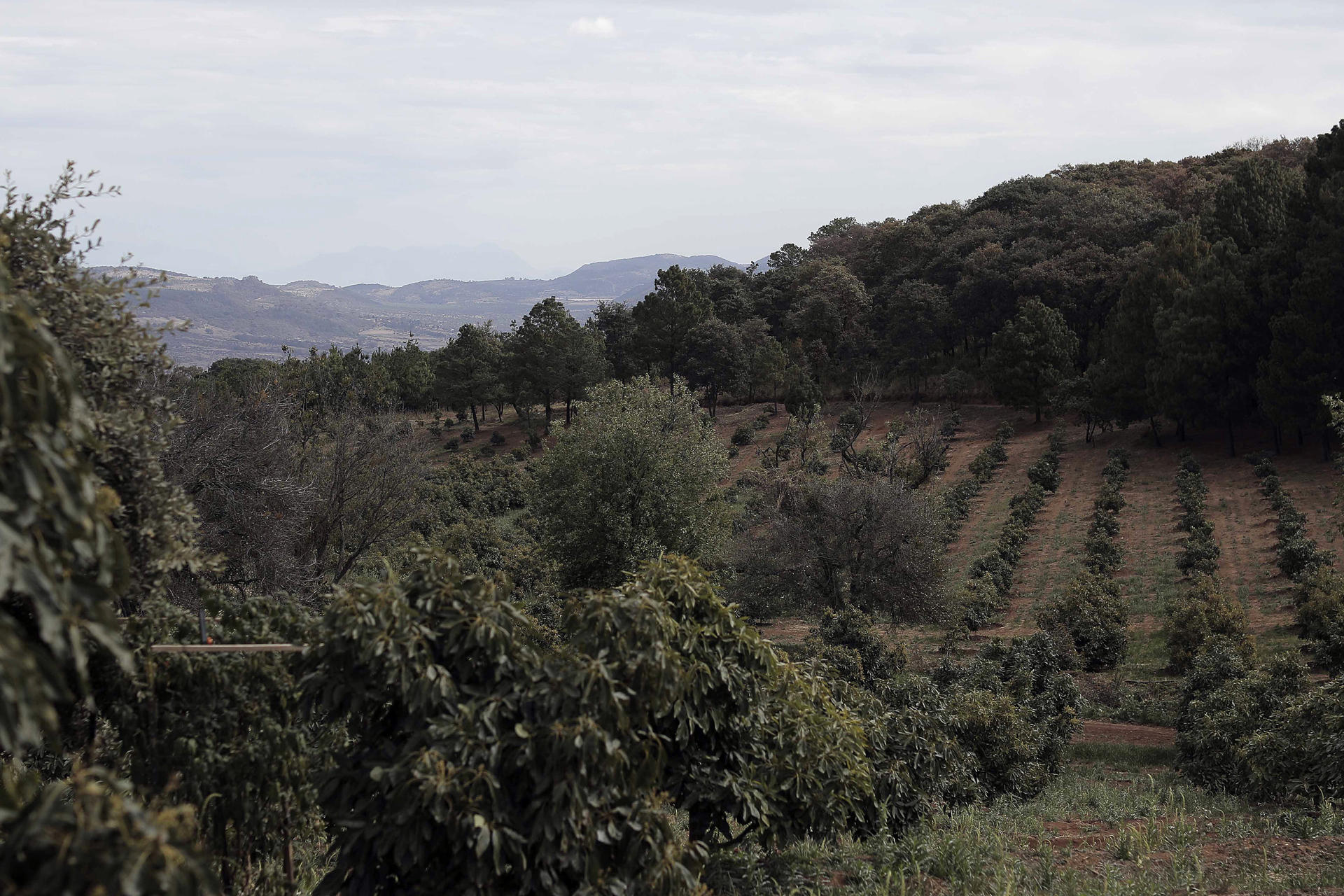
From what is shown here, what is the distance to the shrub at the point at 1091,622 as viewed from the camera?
2111 cm

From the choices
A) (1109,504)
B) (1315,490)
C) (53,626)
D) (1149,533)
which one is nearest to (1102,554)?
(1149,533)

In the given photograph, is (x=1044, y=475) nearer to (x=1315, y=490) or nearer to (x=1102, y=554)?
(x=1315, y=490)

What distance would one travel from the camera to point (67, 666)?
5168 millimetres

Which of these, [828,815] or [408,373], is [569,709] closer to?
[828,815]

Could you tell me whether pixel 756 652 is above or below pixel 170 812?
below

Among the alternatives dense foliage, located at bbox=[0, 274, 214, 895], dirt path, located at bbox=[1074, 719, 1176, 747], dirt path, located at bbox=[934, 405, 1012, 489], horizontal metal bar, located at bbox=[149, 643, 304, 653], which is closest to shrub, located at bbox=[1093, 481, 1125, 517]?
dirt path, located at bbox=[934, 405, 1012, 489]

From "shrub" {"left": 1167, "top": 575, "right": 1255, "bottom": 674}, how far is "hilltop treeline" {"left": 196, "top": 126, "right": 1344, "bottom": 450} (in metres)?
21.3

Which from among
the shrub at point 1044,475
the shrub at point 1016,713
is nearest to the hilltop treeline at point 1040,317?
the shrub at point 1044,475

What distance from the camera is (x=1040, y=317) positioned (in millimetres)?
49562

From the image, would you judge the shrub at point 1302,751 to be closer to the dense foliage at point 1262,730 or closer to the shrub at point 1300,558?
the dense foliage at point 1262,730

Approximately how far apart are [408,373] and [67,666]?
6456 centimetres

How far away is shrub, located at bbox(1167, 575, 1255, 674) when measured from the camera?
18.8 meters

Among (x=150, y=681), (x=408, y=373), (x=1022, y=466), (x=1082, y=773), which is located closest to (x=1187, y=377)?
(x=1022, y=466)

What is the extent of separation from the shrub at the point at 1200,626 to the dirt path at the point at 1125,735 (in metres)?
2.25
